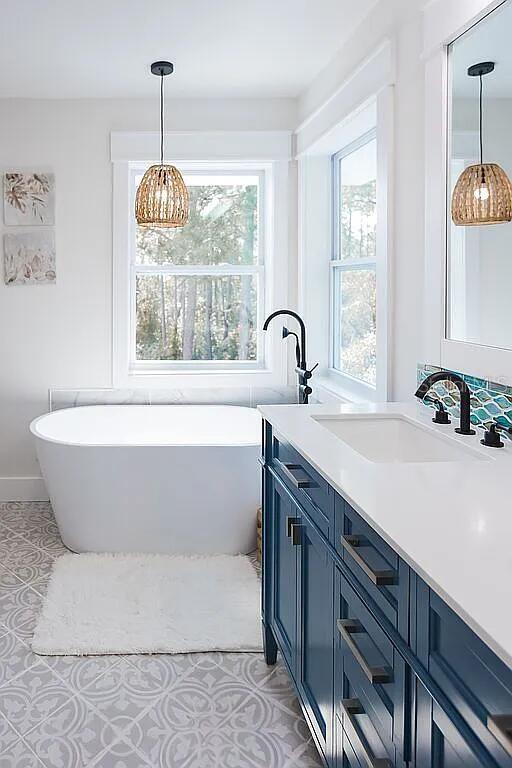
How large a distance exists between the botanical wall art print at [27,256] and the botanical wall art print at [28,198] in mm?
85

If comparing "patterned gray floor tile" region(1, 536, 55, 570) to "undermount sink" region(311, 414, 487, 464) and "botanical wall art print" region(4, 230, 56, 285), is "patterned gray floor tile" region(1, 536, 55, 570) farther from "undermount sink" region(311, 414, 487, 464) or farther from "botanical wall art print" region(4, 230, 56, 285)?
"undermount sink" region(311, 414, 487, 464)

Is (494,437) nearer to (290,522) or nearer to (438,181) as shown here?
(290,522)

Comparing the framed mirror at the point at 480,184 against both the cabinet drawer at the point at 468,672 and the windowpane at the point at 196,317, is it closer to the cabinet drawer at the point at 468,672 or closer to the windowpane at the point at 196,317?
the cabinet drawer at the point at 468,672

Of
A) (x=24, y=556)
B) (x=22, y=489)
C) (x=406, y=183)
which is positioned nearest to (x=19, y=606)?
(x=24, y=556)

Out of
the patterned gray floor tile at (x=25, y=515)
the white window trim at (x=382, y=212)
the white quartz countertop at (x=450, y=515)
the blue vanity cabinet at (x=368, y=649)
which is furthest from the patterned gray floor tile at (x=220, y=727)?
the patterned gray floor tile at (x=25, y=515)

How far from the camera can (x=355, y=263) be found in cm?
421

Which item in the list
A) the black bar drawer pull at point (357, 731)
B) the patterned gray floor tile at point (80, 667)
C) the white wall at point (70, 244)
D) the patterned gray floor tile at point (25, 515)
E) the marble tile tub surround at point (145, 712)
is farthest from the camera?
the white wall at point (70, 244)

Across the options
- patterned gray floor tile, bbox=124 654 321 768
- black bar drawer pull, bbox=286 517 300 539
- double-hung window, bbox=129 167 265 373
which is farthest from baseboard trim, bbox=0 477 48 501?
black bar drawer pull, bbox=286 517 300 539

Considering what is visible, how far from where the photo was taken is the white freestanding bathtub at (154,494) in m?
3.84

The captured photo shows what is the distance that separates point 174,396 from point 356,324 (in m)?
1.31

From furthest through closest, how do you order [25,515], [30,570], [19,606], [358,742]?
[25,515], [30,570], [19,606], [358,742]

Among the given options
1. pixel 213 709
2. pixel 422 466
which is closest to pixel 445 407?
pixel 422 466

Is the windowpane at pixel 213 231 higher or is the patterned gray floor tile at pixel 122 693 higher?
the windowpane at pixel 213 231

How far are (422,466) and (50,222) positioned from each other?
365 cm
